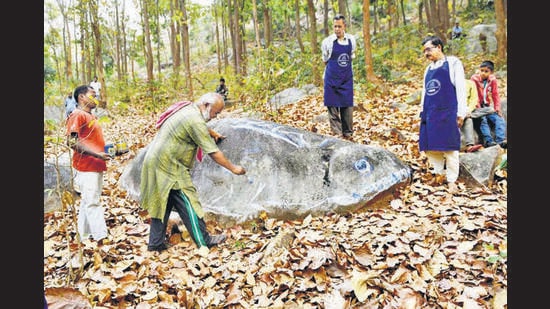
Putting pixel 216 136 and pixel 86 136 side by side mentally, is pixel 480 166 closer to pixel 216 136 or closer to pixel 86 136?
pixel 216 136

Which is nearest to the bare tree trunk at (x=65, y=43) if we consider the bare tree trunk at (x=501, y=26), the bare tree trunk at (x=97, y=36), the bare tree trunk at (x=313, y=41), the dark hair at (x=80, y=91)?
the bare tree trunk at (x=97, y=36)

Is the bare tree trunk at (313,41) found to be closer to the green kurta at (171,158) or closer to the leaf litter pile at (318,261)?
the leaf litter pile at (318,261)

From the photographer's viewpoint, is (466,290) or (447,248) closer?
(466,290)

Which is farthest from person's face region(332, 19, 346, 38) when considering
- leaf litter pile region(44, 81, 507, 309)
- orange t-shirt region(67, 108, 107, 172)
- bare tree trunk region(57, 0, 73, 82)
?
bare tree trunk region(57, 0, 73, 82)

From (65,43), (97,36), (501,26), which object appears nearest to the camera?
(501,26)

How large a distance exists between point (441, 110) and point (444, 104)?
73 mm

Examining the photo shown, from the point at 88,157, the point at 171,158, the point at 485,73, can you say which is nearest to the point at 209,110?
the point at 171,158

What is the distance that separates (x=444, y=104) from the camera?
4.38 meters

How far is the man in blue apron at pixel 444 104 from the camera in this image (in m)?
4.30

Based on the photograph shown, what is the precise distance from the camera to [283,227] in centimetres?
420

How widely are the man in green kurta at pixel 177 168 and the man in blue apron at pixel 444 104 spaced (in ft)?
7.43

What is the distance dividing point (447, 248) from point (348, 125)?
326 cm
